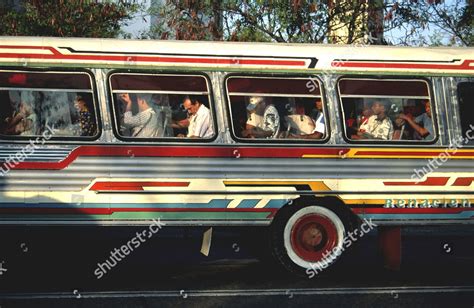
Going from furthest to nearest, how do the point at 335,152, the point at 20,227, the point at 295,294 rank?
the point at 335,152 < the point at 20,227 < the point at 295,294

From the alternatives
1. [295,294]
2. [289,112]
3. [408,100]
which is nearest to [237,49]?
[289,112]

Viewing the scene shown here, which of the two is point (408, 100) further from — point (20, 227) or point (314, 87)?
point (20, 227)

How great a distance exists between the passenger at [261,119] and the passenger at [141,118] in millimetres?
1221

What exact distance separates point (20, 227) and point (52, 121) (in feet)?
4.42

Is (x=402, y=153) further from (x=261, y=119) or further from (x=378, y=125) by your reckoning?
(x=261, y=119)

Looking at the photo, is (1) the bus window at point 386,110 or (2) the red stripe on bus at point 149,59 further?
(1) the bus window at point 386,110

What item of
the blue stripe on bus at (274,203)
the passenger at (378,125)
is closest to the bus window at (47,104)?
the blue stripe on bus at (274,203)

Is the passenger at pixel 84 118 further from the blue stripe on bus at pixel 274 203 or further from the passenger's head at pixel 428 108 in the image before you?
the passenger's head at pixel 428 108

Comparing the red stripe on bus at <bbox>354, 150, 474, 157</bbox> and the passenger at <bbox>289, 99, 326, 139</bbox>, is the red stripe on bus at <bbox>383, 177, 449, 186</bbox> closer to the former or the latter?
the red stripe on bus at <bbox>354, 150, 474, 157</bbox>

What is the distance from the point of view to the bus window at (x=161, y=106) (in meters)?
12.5

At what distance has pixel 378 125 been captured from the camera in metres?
13.2

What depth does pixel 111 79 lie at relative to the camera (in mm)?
12422

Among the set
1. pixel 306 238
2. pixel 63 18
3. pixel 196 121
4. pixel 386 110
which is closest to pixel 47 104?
pixel 196 121
